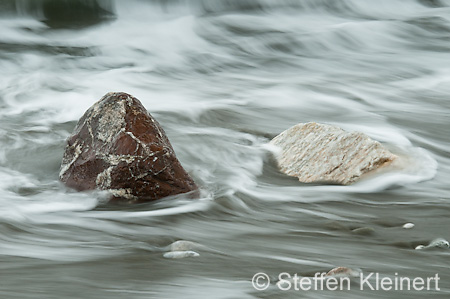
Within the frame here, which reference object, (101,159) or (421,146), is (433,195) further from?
(101,159)

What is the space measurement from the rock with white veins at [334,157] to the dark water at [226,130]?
0.44 feet

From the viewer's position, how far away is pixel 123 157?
4.44 meters

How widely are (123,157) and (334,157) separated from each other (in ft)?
4.58

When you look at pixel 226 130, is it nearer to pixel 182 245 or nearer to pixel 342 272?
pixel 182 245

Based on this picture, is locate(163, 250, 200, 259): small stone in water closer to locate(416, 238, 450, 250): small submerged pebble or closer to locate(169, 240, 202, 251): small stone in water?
locate(169, 240, 202, 251): small stone in water

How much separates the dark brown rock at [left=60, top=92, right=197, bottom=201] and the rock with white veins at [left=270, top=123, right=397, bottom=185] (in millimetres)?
874

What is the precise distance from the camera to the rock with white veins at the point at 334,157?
5016 millimetres

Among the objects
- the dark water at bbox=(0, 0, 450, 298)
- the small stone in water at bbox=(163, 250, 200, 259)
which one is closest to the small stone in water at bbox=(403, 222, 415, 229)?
→ the dark water at bbox=(0, 0, 450, 298)

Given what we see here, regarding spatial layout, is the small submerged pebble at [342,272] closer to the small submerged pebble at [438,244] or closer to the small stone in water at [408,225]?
the small submerged pebble at [438,244]

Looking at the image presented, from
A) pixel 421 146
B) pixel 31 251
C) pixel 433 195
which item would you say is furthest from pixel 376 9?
pixel 31 251

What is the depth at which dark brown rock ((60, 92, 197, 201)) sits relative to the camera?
4.40 metres

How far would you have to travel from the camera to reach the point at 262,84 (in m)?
8.70

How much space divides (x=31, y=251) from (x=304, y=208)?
1.65 meters

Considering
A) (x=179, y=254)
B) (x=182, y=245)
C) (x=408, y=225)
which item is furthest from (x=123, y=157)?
(x=408, y=225)
